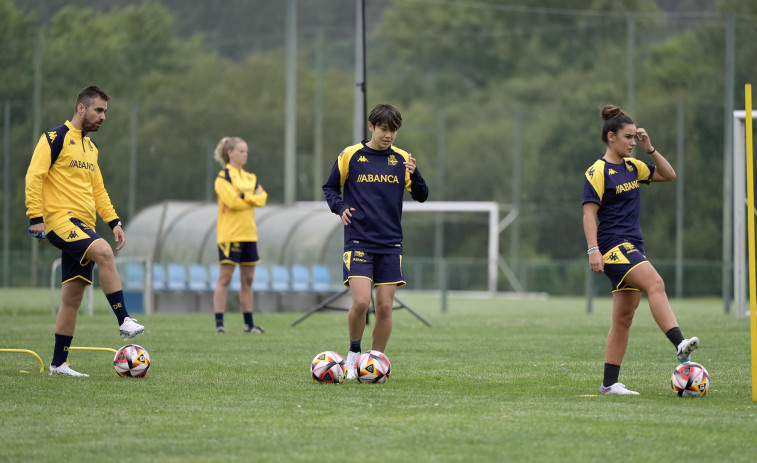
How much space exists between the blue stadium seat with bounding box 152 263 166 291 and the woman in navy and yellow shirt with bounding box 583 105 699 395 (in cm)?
1322

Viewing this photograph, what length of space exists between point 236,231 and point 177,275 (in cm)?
713

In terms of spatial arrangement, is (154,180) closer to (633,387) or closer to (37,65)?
(37,65)

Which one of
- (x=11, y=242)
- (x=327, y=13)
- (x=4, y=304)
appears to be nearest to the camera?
(x=4, y=304)

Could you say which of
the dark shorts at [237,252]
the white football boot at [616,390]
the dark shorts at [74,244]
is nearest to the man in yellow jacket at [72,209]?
the dark shorts at [74,244]

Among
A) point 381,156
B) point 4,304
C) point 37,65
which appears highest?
point 37,65

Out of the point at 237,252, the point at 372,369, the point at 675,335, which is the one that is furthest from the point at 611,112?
the point at 237,252

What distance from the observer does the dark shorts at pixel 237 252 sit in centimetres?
1249

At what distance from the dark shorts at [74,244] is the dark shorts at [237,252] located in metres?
4.67

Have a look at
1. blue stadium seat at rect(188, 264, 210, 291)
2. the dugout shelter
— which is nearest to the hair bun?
the dugout shelter

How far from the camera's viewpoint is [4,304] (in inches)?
817

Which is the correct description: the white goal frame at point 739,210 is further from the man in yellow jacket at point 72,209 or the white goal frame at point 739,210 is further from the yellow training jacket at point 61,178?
the yellow training jacket at point 61,178

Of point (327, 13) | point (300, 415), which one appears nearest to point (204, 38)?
point (327, 13)

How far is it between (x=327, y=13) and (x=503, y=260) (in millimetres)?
29874

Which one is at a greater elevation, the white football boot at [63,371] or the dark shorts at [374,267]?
the dark shorts at [374,267]
